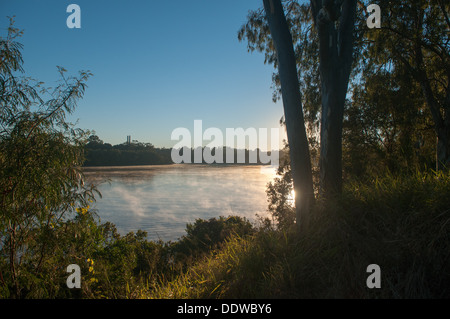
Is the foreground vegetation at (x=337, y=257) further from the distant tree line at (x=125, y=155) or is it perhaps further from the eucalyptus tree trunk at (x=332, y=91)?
the distant tree line at (x=125, y=155)

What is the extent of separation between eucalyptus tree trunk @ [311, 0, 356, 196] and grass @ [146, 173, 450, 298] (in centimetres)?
51

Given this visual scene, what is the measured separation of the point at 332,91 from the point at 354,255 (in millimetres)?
2542

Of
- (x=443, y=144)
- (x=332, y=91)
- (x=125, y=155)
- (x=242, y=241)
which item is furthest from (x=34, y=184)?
(x=125, y=155)

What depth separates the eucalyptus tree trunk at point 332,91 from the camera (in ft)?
14.4

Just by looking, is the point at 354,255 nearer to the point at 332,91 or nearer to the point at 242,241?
the point at 242,241

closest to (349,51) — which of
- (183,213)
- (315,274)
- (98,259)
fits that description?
(315,274)

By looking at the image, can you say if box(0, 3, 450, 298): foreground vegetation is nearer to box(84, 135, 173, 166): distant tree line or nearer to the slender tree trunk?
the slender tree trunk

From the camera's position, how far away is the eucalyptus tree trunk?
4391 mm

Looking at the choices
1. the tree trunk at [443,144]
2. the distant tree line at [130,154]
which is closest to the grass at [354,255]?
the tree trunk at [443,144]

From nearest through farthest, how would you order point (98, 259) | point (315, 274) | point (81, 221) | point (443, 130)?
point (315, 274) < point (81, 221) < point (98, 259) < point (443, 130)

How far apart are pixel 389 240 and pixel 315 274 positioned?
92 centimetres
